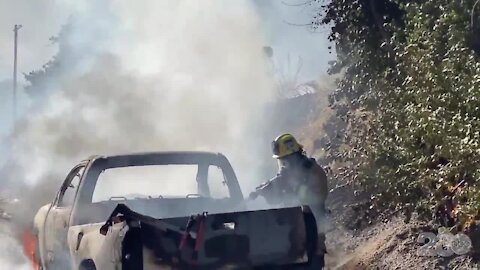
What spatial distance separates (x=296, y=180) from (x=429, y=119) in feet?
5.43

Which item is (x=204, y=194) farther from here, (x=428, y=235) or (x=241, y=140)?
(x=241, y=140)

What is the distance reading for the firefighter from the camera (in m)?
8.21

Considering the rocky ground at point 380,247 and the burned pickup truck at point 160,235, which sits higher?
the burned pickup truck at point 160,235

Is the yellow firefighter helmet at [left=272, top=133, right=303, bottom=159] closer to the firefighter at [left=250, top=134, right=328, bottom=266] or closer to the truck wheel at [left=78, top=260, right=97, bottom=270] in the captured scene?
the firefighter at [left=250, top=134, right=328, bottom=266]

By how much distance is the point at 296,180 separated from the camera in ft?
27.2

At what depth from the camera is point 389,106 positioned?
9250mm

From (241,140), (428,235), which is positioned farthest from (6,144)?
(428,235)

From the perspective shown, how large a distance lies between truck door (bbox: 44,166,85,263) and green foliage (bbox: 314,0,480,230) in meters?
3.47

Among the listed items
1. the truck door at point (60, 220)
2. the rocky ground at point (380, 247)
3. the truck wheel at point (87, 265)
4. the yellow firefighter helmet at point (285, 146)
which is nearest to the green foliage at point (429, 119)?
the rocky ground at point (380, 247)

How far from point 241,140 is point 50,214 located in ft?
35.0

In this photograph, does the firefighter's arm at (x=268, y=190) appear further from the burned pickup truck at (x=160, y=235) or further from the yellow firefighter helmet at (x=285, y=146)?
the burned pickup truck at (x=160, y=235)

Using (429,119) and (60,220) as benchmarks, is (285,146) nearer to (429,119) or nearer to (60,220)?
(429,119)

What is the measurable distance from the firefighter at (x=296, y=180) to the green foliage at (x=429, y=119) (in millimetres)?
932

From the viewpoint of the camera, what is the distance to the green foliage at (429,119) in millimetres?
6930
